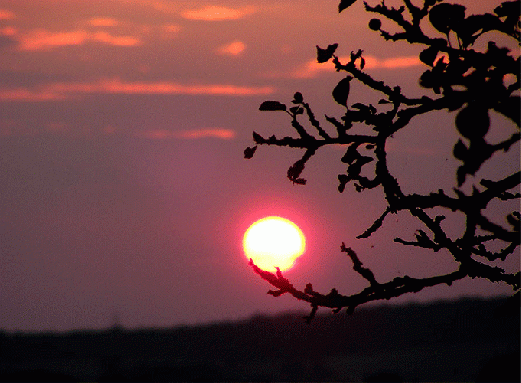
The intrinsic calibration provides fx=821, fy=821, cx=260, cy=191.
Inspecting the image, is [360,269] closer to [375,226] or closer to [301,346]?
[375,226]

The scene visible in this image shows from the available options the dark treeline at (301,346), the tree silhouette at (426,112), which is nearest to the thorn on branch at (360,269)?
the tree silhouette at (426,112)

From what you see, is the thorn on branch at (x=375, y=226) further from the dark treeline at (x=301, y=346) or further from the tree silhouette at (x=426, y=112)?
the dark treeline at (x=301, y=346)

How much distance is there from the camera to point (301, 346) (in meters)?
65.4

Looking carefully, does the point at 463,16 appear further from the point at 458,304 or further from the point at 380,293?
the point at 458,304

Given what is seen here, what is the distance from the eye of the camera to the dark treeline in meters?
46.7

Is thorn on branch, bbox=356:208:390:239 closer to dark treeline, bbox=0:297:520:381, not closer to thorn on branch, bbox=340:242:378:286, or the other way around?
thorn on branch, bbox=340:242:378:286

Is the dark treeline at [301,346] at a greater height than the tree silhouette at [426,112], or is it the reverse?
the dark treeline at [301,346]

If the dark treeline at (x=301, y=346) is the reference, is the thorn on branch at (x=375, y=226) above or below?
below

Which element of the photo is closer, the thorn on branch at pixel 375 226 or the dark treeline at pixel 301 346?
the thorn on branch at pixel 375 226

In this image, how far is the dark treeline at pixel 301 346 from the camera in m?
46.7

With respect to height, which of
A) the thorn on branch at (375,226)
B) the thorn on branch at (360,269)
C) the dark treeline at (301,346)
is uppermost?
the dark treeline at (301,346)

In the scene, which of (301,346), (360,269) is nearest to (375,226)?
(360,269)

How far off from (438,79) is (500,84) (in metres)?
0.29

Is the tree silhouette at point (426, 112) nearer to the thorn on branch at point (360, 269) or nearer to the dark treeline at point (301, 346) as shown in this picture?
the thorn on branch at point (360, 269)
